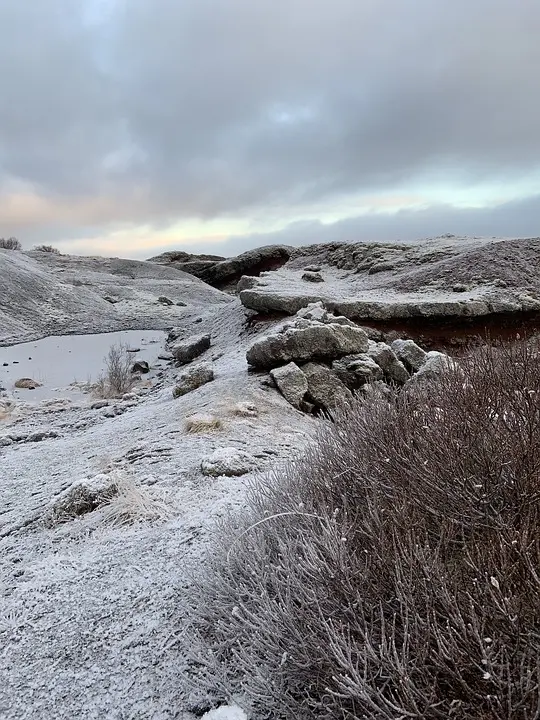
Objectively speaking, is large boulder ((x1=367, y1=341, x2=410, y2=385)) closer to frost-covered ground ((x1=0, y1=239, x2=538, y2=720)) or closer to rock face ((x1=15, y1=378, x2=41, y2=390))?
frost-covered ground ((x1=0, y1=239, x2=538, y2=720))

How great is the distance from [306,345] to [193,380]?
2.11 meters

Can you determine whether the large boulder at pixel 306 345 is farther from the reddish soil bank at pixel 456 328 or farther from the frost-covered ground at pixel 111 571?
the reddish soil bank at pixel 456 328

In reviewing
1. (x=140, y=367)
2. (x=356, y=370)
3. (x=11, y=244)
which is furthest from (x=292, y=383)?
(x=11, y=244)

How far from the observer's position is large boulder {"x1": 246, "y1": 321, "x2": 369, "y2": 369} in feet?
26.3

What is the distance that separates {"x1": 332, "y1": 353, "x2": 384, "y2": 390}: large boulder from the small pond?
6336mm

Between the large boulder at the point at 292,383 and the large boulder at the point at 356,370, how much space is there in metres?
0.66

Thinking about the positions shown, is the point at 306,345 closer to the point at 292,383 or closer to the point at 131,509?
the point at 292,383

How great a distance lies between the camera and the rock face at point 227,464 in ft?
14.0

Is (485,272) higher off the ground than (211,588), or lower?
higher

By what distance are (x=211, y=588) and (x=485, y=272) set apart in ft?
51.2

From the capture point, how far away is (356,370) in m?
7.79

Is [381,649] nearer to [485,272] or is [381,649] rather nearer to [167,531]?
[167,531]

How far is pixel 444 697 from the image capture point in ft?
4.57

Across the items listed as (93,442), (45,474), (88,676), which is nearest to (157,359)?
(93,442)
